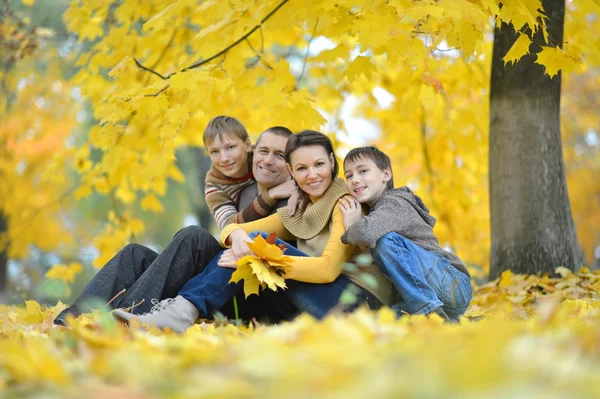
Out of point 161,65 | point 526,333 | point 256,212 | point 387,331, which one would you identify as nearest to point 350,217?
point 256,212

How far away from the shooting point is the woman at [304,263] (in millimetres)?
2678

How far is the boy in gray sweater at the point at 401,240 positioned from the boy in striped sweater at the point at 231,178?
0.49 metres

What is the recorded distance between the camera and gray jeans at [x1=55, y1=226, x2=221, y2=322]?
111 inches

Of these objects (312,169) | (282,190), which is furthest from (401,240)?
(282,190)

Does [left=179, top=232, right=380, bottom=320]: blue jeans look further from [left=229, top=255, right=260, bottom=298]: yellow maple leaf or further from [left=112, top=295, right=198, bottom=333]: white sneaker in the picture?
[left=229, top=255, right=260, bottom=298]: yellow maple leaf

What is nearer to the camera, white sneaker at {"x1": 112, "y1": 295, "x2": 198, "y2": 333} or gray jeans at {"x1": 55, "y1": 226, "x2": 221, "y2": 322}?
white sneaker at {"x1": 112, "y1": 295, "x2": 198, "y2": 333}

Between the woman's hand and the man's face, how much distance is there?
0.58 metres

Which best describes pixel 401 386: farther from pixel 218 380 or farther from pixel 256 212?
pixel 256 212

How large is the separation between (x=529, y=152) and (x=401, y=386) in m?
3.74

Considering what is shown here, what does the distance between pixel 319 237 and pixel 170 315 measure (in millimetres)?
779

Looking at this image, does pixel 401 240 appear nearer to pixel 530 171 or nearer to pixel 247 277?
pixel 247 277

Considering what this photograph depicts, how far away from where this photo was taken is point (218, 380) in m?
1.06

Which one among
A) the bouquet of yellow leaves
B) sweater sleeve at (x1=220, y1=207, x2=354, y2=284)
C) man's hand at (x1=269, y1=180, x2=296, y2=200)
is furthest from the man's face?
Result: the bouquet of yellow leaves

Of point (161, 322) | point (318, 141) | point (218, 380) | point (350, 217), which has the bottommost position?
point (161, 322)
